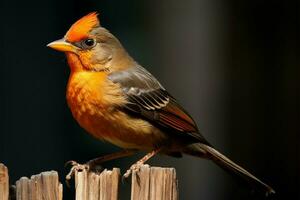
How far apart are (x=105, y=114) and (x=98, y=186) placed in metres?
1.29

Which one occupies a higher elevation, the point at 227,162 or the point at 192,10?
the point at 192,10

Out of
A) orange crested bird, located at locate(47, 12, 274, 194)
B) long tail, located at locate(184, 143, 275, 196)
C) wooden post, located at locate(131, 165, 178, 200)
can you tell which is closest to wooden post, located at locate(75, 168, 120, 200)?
wooden post, located at locate(131, 165, 178, 200)

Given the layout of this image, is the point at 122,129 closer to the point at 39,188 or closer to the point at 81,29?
the point at 81,29

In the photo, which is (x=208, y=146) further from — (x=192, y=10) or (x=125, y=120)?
(x=192, y=10)

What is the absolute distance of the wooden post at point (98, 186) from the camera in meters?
3.46

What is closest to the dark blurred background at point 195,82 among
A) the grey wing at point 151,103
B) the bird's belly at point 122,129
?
the grey wing at point 151,103

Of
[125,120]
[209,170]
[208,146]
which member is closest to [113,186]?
[125,120]

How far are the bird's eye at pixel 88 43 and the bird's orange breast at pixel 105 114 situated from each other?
0.16m

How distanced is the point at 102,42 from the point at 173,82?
5.30 feet

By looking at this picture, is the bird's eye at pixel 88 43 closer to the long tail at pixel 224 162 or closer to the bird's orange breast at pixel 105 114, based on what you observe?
the bird's orange breast at pixel 105 114

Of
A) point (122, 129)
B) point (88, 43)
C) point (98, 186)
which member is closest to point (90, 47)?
point (88, 43)

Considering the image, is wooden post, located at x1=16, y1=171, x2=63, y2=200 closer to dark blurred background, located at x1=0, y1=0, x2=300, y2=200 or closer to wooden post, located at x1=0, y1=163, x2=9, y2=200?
wooden post, located at x1=0, y1=163, x2=9, y2=200

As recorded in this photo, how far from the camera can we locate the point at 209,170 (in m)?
6.64

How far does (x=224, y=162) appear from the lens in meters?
4.96
